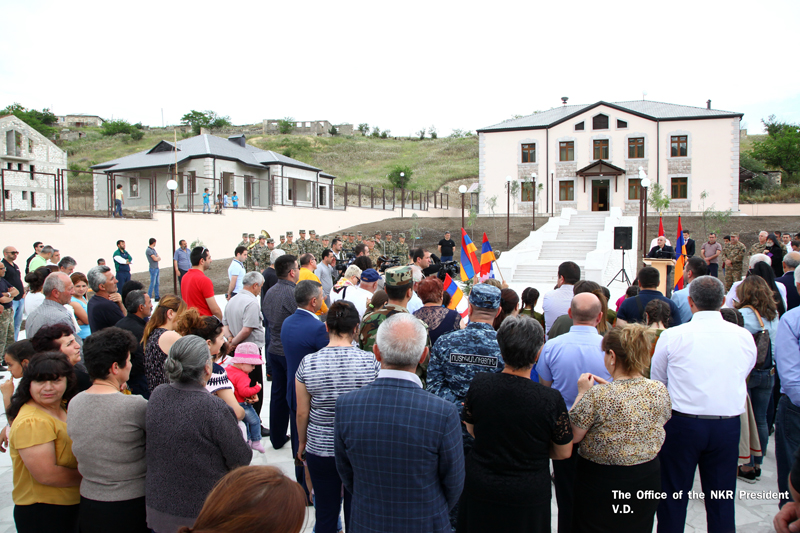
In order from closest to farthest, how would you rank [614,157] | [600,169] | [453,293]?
[453,293], [600,169], [614,157]

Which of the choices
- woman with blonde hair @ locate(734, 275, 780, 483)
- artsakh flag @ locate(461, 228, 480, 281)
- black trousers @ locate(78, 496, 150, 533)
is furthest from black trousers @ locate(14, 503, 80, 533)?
artsakh flag @ locate(461, 228, 480, 281)

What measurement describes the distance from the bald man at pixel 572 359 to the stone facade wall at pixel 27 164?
35.9 meters

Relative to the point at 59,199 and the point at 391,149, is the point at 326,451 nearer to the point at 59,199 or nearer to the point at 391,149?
the point at 59,199

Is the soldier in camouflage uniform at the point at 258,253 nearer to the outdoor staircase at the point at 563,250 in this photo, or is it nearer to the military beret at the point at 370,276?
the outdoor staircase at the point at 563,250

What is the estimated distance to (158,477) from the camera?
8.24ft

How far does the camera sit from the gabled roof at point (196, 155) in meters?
28.0

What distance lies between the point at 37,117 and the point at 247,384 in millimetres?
98658

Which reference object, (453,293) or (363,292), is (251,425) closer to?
(363,292)

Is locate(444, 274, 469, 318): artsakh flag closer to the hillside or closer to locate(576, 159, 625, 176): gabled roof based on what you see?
locate(576, 159, 625, 176): gabled roof

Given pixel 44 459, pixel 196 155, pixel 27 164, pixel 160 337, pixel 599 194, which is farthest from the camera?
pixel 27 164

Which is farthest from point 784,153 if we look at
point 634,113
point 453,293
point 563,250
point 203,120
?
point 203,120

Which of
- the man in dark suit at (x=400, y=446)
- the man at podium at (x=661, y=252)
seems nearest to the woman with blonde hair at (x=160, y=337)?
the man in dark suit at (x=400, y=446)

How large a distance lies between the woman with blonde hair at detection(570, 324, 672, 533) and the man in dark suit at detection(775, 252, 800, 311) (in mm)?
4488

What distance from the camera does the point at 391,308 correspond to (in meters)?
3.78
